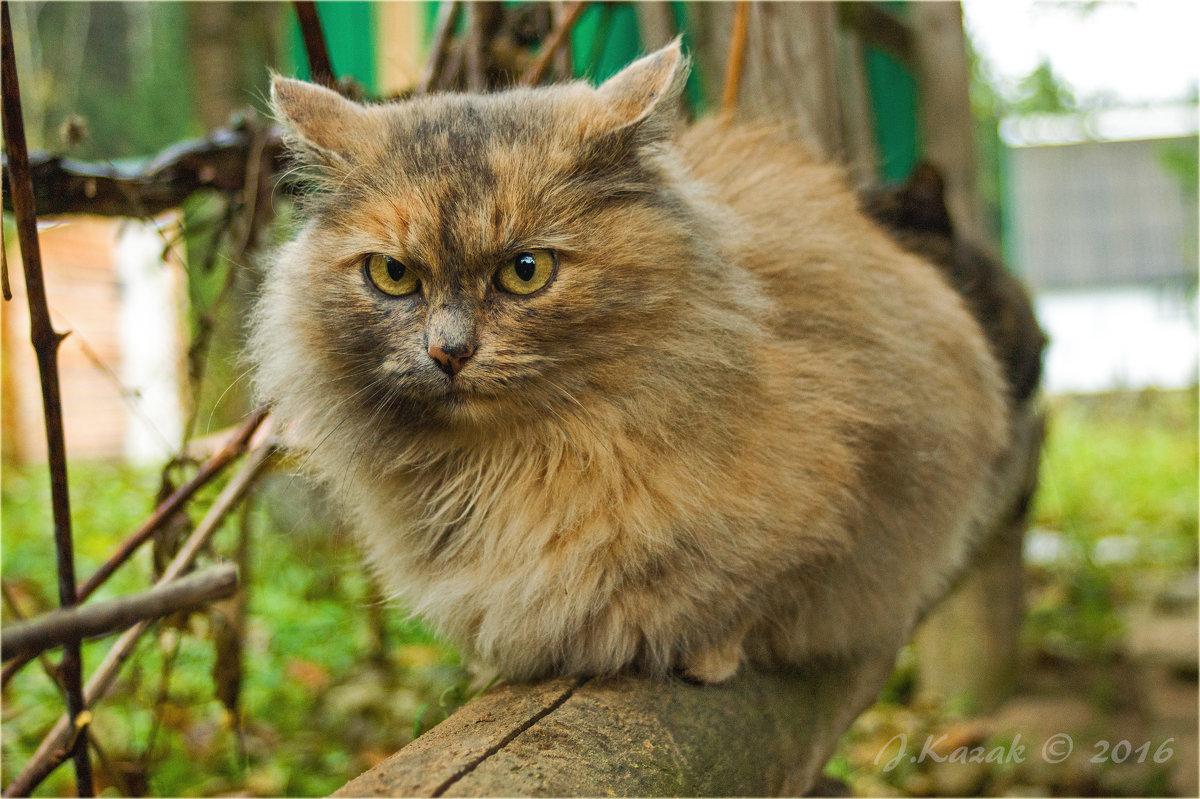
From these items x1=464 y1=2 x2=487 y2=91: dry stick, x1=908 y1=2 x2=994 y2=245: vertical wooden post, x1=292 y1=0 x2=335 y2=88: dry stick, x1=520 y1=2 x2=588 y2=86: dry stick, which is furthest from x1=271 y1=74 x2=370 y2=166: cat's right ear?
x1=908 y1=2 x2=994 y2=245: vertical wooden post

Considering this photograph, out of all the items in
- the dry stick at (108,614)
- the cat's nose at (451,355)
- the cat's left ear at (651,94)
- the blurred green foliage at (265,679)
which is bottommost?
the blurred green foliage at (265,679)

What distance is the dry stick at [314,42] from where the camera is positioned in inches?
80.0

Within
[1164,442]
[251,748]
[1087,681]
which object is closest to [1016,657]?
[1087,681]

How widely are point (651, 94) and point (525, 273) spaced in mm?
464

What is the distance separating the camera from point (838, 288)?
6.53 feet

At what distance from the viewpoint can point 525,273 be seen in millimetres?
1576

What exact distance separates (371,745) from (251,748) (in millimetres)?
420

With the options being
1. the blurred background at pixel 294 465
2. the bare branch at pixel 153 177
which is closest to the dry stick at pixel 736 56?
the blurred background at pixel 294 465

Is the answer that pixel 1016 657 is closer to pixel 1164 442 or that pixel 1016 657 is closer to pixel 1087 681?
pixel 1087 681

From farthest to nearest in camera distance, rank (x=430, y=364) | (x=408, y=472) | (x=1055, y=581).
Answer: (x=1055, y=581), (x=408, y=472), (x=430, y=364)

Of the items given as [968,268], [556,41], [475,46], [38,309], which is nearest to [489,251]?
[38,309]

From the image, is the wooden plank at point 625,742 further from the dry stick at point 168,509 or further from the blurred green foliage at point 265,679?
the dry stick at point 168,509

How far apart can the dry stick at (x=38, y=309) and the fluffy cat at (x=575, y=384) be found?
0.44m

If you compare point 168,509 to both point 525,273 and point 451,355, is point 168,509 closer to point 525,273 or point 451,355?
point 451,355
